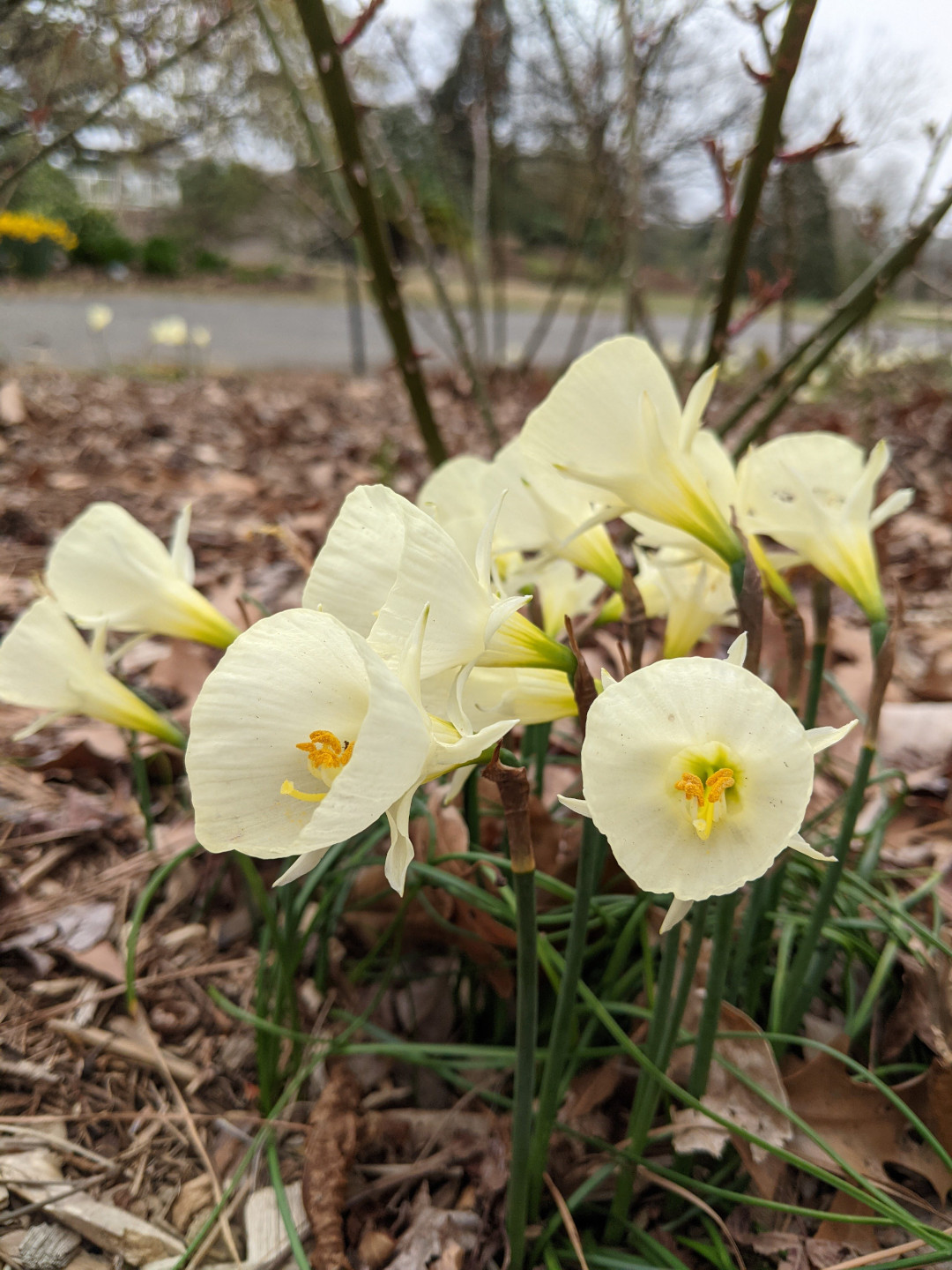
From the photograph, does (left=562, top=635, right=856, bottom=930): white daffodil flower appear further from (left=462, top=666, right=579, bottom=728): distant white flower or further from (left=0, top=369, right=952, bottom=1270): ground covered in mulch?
(left=0, top=369, right=952, bottom=1270): ground covered in mulch

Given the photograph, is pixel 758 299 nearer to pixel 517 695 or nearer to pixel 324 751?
pixel 517 695

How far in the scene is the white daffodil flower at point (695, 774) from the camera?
2.04ft

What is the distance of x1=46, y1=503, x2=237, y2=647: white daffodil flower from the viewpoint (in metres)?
1.11

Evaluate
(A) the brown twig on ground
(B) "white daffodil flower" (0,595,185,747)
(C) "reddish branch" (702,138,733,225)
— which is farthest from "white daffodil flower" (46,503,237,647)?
(C) "reddish branch" (702,138,733,225)

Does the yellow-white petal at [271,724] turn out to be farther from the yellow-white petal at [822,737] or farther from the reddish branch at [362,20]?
the reddish branch at [362,20]

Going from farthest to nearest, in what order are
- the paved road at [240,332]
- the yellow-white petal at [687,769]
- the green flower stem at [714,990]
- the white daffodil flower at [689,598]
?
the paved road at [240,332] → the white daffodil flower at [689,598] → the green flower stem at [714,990] → the yellow-white petal at [687,769]

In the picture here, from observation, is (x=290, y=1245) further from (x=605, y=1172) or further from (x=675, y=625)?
(x=675, y=625)

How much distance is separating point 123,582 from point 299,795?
58 centimetres

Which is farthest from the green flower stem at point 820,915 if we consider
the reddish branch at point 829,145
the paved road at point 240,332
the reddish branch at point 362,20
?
the paved road at point 240,332

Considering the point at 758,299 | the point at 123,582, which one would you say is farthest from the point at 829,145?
the point at 123,582

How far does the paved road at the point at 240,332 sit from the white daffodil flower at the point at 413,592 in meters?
7.32

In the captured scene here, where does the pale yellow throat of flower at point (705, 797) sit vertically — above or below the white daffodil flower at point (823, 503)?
below

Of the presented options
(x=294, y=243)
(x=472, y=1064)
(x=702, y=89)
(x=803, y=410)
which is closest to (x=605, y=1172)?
(x=472, y=1064)

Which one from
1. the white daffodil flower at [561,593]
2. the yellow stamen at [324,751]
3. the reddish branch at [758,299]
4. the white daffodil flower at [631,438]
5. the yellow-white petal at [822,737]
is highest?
the reddish branch at [758,299]
